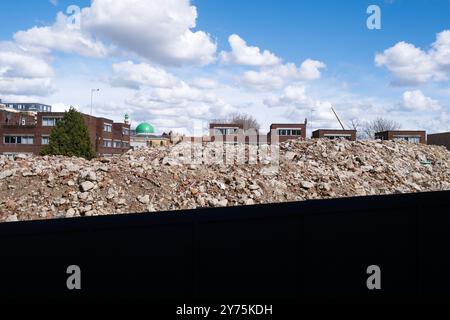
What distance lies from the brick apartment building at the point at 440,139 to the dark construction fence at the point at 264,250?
239ft

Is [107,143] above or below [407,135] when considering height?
below

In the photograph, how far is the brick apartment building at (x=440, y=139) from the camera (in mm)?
71000

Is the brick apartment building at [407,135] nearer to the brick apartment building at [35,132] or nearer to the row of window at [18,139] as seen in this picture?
the brick apartment building at [35,132]

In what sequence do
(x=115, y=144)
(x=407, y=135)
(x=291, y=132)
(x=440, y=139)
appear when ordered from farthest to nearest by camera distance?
(x=440, y=139) → (x=115, y=144) → (x=291, y=132) → (x=407, y=135)

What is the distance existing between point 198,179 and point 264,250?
24.4ft

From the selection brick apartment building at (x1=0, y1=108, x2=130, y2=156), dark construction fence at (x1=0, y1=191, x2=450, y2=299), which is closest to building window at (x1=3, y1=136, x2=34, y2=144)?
brick apartment building at (x1=0, y1=108, x2=130, y2=156)

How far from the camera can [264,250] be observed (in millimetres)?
4809

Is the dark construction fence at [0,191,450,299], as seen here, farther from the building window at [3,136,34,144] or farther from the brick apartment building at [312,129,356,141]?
the brick apartment building at [312,129,356,141]

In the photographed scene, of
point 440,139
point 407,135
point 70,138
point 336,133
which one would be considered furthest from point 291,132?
point 70,138

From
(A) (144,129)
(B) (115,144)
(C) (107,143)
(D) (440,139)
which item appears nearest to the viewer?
(C) (107,143)

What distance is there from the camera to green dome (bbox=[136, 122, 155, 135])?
101 metres

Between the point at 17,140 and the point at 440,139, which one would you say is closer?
the point at 17,140

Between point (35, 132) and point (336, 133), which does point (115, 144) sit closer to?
point (35, 132)
